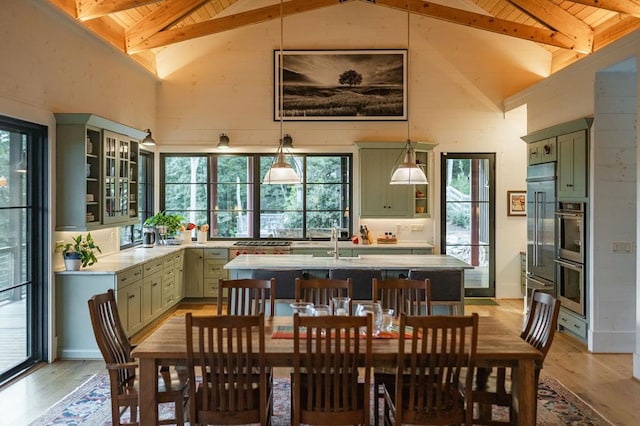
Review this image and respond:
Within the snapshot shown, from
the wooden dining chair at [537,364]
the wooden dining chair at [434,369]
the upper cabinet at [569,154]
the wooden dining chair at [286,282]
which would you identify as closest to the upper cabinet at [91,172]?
the wooden dining chair at [286,282]

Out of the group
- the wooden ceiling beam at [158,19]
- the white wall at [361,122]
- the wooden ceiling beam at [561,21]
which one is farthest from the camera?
the white wall at [361,122]

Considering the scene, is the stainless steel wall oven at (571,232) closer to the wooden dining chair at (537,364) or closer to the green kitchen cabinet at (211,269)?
the wooden dining chair at (537,364)

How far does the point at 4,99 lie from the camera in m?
4.39

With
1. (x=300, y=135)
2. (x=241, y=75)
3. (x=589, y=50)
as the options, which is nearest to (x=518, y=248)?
(x=589, y=50)

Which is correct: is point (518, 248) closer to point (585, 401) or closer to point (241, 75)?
point (585, 401)

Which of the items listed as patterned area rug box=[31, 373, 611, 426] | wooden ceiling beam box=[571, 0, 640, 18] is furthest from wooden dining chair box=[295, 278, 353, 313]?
wooden ceiling beam box=[571, 0, 640, 18]

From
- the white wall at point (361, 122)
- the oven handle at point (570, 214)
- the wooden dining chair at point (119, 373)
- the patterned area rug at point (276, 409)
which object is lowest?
the patterned area rug at point (276, 409)

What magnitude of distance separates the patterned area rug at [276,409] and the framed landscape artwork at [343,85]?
16.3ft

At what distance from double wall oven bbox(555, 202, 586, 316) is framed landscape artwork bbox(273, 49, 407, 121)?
3.16 metres

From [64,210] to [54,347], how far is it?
53.3 inches

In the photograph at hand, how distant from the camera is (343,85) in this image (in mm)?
8383

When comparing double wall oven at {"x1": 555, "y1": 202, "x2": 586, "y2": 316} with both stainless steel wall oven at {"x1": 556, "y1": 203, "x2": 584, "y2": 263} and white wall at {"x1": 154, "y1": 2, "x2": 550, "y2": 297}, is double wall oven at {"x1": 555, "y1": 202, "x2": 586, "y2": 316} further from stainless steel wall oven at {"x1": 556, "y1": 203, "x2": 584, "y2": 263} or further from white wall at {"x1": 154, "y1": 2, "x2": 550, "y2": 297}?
white wall at {"x1": 154, "y1": 2, "x2": 550, "y2": 297}

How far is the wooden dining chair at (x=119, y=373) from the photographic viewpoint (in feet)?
10.1

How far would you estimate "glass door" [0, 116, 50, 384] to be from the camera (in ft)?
15.0
